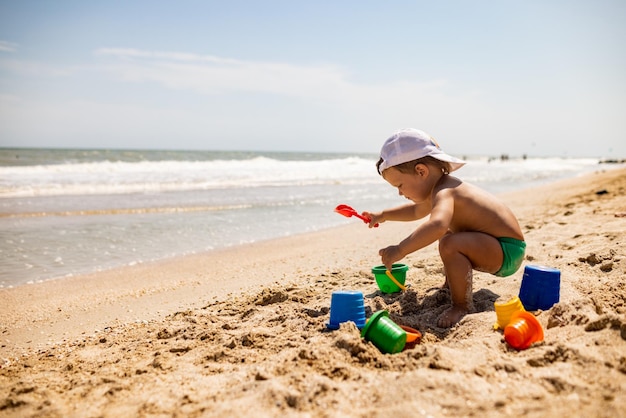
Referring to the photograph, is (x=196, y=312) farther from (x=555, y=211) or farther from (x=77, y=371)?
(x=555, y=211)

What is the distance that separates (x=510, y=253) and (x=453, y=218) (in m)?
0.43

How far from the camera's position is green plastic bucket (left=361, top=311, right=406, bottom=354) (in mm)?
2238

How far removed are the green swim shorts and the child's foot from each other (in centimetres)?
45

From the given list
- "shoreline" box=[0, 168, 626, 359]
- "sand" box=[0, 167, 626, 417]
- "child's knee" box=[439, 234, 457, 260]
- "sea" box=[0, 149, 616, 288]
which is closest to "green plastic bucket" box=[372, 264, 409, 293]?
"sand" box=[0, 167, 626, 417]

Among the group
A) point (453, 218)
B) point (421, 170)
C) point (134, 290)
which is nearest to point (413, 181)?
point (421, 170)

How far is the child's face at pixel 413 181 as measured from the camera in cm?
305

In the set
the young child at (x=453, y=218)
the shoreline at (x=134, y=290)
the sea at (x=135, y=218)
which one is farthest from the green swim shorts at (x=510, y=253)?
the sea at (x=135, y=218)

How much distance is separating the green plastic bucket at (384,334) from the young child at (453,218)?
0.46m

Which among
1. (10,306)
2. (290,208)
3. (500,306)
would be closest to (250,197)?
(290,208)

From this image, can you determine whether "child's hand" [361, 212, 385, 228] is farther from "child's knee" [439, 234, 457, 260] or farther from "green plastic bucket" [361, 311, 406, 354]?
"green plastic bucket" [361, 311, 406, 354]

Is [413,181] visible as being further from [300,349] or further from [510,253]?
[300,349]

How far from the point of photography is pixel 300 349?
7.38ft

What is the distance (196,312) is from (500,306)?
2118mm

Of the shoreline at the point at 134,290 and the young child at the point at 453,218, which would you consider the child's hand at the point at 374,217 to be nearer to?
the young child at the point at 453,218
